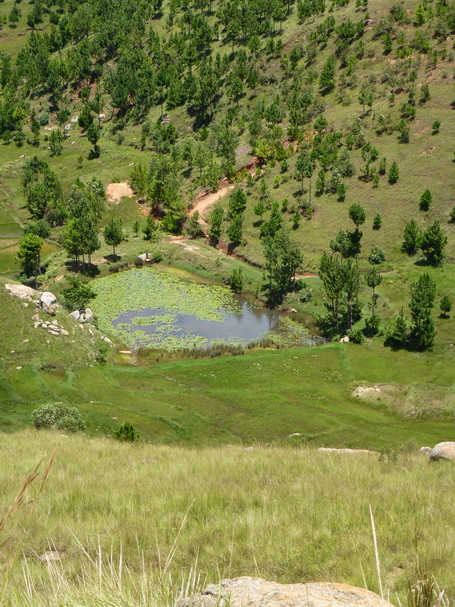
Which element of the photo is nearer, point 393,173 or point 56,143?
point 393,173

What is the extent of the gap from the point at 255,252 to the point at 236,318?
16353mm

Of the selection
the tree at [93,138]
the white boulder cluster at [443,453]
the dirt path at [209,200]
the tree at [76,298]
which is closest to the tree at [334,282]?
the tree at [76,298]

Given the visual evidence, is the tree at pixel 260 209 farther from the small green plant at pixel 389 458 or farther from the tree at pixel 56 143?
the small green plant at pixel 389 458

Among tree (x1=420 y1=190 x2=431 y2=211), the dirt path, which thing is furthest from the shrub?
the dirt path

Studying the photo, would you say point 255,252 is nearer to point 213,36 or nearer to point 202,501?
point 202,501

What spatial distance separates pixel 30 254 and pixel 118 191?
31826 mm

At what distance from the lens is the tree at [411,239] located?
2926 inches

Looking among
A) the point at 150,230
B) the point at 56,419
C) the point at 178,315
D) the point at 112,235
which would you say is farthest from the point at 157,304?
the point at 56,419

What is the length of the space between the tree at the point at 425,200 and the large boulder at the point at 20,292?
5230 centimetres

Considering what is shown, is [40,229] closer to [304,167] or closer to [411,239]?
[304,167]

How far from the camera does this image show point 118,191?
104000 mm

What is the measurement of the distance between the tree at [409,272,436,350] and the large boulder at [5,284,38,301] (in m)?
36.9

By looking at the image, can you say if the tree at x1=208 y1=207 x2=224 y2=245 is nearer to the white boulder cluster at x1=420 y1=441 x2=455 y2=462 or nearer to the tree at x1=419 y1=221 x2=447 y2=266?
the tree at x1=419 y1=221 x2=447 y2=266

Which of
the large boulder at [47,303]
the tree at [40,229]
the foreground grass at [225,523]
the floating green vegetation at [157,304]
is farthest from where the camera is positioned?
the tree at [40,229]
